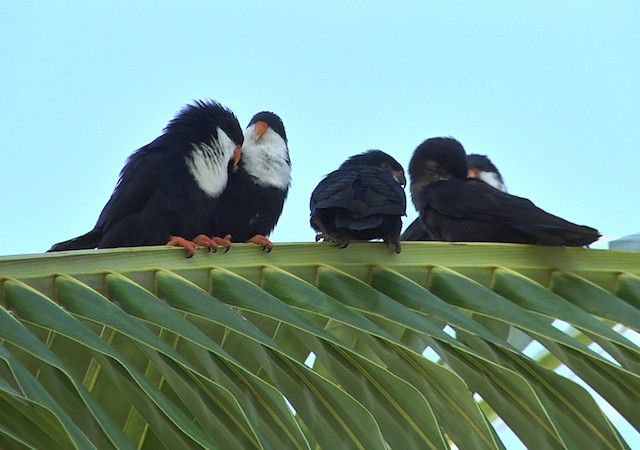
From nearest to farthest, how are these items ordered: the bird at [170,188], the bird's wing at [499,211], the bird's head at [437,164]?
1. the bird's wing at [499,211]
2. the bird at [170,188]
3. the bird's head at [437,164]

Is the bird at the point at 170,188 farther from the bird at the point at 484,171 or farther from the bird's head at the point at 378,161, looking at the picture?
the bird at the point at 484,171

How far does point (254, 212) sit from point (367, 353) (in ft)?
6.73

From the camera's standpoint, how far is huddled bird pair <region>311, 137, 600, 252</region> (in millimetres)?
3105

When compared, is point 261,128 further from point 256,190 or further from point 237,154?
point 256,190

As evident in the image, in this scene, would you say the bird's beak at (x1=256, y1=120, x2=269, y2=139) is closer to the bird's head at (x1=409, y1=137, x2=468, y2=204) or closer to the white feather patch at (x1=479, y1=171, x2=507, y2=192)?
the bird's head at (x1=409, y1=137, x2=468, y2=204)

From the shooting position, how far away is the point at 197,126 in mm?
4445

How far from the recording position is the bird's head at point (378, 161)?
455 cm

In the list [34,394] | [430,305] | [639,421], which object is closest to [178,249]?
[430,305]

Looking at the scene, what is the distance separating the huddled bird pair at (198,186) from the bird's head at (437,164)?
1.83 ft

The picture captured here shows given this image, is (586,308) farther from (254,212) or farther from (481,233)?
(254,212)

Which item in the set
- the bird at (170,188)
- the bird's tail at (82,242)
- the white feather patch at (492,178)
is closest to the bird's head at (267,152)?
the bird at (170,188)

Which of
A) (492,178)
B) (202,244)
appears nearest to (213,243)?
(202,244)

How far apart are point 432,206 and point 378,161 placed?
384 mm

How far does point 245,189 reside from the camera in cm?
444
